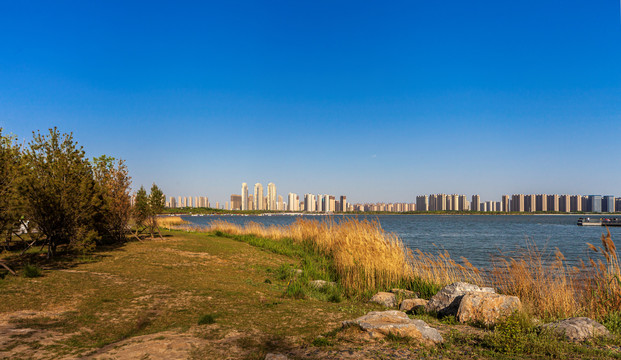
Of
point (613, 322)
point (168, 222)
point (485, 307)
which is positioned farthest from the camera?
point (168, 222)

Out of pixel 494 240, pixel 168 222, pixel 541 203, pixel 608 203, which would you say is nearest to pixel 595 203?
pixel 608 203

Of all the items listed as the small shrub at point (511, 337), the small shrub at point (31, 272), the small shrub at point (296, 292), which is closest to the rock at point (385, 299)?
the small shrub at point (296, 292)

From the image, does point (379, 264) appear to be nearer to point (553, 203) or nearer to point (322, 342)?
point (322, 342)

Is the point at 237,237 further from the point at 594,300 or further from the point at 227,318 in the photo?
the point at 594,300

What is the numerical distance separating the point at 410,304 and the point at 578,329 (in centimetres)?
363

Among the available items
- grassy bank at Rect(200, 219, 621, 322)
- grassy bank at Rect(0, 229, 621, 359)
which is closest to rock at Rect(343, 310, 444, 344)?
grassy bank at Rect(0, 229, 621, 359)

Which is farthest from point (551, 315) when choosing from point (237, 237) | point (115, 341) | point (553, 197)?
point (553, 197)

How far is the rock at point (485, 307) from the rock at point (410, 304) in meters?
1.47

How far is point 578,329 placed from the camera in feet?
19.3

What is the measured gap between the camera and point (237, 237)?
2591 centimetres

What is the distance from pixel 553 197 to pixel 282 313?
727ft

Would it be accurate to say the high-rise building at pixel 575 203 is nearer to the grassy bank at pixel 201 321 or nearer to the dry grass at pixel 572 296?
the dry grass at pixel 572 296

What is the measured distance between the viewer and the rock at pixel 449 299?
8094mm

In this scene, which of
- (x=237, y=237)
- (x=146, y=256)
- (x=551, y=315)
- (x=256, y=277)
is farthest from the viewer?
(x=237, y=237)
